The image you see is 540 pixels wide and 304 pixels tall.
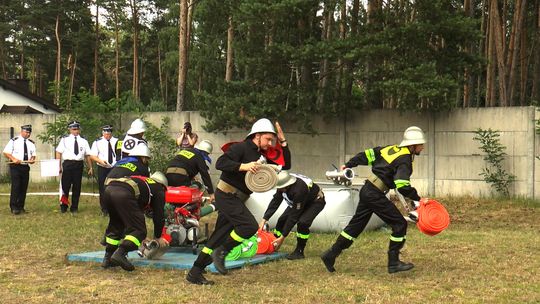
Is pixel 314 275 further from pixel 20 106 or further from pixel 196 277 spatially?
pixel 20 106

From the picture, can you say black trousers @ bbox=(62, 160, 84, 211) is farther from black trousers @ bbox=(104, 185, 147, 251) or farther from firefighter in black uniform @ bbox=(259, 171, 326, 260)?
black trousers @ bbox=(104, 185, 147, 251)

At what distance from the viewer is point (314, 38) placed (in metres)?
16.0

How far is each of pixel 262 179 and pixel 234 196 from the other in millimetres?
476

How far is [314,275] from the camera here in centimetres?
785

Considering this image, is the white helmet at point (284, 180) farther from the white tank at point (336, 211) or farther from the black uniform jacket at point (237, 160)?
the white tank at point (336, 211)

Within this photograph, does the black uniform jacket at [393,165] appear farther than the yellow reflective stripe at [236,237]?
Yes

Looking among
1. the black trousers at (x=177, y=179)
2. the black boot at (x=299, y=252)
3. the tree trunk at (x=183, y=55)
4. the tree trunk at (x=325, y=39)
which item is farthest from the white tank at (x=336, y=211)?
the tree trunk at (x=183, y=55)

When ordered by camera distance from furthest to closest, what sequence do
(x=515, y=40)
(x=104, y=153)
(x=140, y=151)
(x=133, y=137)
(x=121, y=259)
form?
(x=515, y=40) → (x=104, y=153) → (x=133, y=137) → (x=140, y=151) → (x=121, y=259)

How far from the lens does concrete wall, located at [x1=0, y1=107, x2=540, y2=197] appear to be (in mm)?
14758

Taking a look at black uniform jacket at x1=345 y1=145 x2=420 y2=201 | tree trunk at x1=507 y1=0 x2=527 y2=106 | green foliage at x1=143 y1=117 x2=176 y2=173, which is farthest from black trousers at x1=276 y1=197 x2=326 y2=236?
tree trunk at x1=507 y1=0 x2=527 y2=106

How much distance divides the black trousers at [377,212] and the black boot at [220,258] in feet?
4.82

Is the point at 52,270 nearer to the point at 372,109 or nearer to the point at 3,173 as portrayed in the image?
the point at 372,109

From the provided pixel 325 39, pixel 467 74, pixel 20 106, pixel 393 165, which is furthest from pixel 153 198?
pixel 20 106

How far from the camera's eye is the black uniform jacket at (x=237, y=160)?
719 cm
